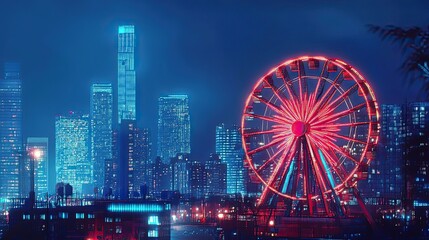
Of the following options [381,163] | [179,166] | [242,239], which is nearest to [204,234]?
[381,163]

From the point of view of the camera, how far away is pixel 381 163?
393 feet

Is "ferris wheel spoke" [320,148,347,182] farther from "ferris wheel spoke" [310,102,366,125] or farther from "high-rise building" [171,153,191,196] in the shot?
"high-rise building" [171,153,191,196]

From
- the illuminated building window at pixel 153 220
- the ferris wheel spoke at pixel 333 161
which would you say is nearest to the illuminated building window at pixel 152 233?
the illuminated building window at pixel 153 220

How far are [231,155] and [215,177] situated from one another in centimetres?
539

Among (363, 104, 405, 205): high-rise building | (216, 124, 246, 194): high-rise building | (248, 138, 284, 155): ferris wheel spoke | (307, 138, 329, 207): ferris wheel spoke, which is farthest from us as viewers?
(216, 124, 246, 194): high-rise building

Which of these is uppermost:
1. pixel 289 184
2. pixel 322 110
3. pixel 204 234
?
pixel 322 110

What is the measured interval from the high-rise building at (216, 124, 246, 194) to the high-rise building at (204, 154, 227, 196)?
1.38 m

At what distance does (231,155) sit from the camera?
184 m

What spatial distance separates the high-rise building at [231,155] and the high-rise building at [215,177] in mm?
1383

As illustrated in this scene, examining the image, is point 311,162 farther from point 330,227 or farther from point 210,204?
point 210,204

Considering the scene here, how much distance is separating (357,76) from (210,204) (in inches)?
3576

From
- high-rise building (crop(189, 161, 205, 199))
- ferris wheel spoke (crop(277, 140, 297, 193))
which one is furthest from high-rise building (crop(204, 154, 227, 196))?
ferris wheel spoke (crop(277, 140, 297, 193))

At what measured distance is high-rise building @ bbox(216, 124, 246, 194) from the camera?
572 ft

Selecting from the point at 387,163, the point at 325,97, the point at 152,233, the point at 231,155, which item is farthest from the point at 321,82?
the point at 231,155
